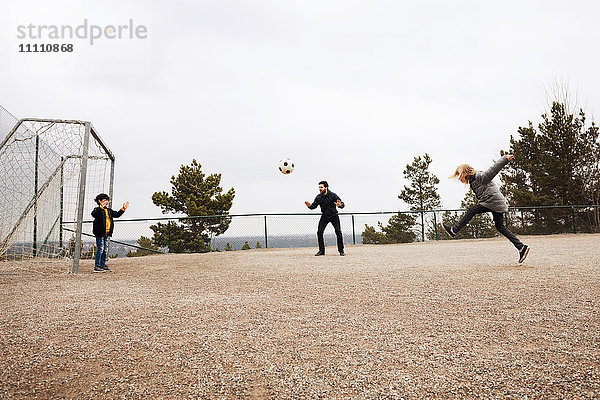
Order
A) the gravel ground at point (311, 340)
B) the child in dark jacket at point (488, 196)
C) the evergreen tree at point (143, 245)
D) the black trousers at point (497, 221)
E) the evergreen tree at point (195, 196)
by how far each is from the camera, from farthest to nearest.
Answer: the evergreen tree at point (195, 196)
the evergreen tree at point (143, 245)
the black trousers at point (497, 221)
the child in dark jacket at point (488, 196)
the gravel ground at point (311, 340)

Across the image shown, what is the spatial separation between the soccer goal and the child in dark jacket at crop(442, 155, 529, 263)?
280 inches

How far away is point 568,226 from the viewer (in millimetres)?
21312

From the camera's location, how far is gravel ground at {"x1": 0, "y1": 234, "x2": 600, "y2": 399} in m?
2.22

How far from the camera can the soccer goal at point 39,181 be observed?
26.2 feet

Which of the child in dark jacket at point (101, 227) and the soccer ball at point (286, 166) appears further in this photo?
the soccer ball at point (286, 166)

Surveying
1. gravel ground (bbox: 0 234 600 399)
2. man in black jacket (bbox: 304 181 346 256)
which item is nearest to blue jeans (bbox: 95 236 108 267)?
gravel ground (bbox: 0 234 600 399)

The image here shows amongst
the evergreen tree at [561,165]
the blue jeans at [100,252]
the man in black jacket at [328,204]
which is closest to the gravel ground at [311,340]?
the blue jeans at [100,252]

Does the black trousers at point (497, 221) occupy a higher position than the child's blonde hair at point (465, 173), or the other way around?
the child's blonde hair at point (465, 173)

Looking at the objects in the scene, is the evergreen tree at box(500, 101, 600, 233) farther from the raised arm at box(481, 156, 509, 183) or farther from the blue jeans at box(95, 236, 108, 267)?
the blue jeans at box(95, 236, 108, 267)

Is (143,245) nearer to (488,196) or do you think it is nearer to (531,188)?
(488,196)

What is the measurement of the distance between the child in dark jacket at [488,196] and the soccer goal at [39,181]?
7.11 meters

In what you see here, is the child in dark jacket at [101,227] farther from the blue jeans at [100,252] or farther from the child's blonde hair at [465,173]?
the child's blonde hair at [465,173]

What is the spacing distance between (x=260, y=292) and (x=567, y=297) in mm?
3433

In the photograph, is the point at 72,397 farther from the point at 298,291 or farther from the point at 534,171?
the point at 534,171
